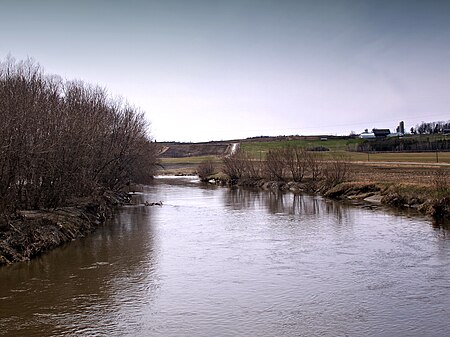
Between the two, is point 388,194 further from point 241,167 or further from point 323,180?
point 241,167

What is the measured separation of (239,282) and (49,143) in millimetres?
13856

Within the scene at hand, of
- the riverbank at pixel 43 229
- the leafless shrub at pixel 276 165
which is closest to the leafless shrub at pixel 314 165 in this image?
the leafless shrub at pixel 276 165

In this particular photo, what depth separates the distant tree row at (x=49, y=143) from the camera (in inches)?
909

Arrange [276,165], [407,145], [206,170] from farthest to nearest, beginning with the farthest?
1. [407,145]
2. [206,170]
3. [276,165]

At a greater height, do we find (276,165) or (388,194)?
(276,165)

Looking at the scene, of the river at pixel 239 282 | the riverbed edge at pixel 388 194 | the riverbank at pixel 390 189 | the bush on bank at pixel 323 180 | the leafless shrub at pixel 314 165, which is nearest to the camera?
the river at pixel 239 282

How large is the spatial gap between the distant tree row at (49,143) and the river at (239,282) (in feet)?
12.5

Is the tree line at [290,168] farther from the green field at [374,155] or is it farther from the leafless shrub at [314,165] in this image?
the green field at [374,155]

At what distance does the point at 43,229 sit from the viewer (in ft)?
79.4

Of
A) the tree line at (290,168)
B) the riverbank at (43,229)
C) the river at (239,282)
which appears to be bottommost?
the river at (239,282)

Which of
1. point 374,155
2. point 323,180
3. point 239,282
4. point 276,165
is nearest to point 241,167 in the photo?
point 276,165

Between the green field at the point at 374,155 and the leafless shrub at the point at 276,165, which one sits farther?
the green field at the point at 374,155

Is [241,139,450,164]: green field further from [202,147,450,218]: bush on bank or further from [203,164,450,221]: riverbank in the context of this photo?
[203,164,450,221]: riverbank

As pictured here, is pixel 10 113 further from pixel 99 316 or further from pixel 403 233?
pixel 403 233
